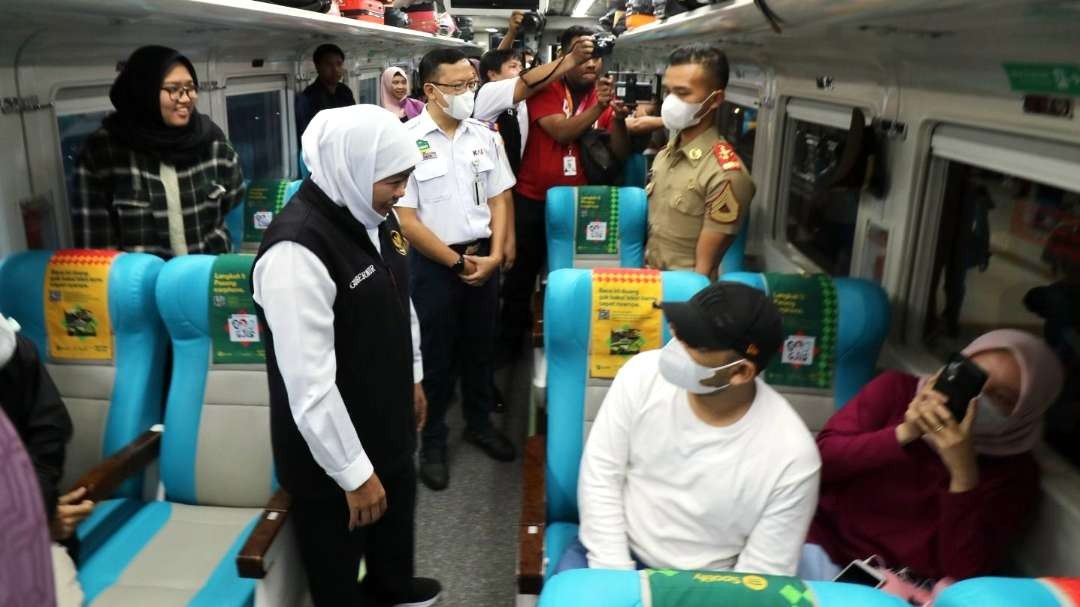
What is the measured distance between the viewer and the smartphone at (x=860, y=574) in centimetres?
176

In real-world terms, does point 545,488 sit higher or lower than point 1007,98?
lower

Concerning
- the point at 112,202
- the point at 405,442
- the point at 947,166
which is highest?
the point at 947,166

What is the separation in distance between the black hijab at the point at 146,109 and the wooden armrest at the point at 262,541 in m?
1.52

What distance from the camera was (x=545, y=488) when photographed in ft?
6.93

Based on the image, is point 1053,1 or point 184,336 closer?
point 1053,1

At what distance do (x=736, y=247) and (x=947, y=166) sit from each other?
1355mm

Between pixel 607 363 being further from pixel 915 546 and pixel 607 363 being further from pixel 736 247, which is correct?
pixel 736 247

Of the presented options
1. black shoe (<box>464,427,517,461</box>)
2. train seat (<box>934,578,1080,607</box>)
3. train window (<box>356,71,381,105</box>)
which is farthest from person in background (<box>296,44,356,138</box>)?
train seat (<box>934,578,1080,607</box>)

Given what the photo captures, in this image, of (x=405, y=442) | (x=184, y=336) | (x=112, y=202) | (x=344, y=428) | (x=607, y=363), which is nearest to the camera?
(x=344, y=428)

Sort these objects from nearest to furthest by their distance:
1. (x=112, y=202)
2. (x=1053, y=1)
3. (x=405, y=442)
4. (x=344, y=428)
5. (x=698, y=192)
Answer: (x=1053, y=1)
(x=344, y=428)
(x=405, y=442)
(x=112, y=202)
(x=698, y=192)

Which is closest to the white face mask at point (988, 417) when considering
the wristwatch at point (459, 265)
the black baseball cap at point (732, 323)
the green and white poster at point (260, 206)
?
the black baseball cap at point (732, 323)

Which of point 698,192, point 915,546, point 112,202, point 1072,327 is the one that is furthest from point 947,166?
point 112,202

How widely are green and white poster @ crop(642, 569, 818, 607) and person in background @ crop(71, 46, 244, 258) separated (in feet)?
7.99

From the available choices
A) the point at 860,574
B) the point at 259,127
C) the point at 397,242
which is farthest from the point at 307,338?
the point at 259,127
